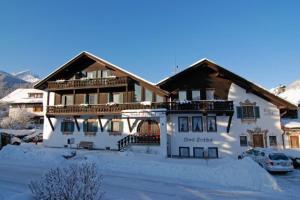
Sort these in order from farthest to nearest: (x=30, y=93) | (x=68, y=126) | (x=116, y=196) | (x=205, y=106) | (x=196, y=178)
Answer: (x=30, y=93), (x=68, y=126), (x=205, y=106), (x=196, y=178), (x=116, y=196)

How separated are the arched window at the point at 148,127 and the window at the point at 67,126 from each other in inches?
347

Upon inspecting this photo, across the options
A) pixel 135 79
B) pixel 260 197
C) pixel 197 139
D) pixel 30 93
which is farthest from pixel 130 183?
pixel 30 93

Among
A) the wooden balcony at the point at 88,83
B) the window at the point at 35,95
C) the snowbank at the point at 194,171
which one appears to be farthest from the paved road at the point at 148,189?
the window at the point at 35,95

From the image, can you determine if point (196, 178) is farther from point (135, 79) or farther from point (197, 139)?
point (135, 79)

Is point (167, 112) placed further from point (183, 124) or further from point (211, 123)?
point (211, 123)

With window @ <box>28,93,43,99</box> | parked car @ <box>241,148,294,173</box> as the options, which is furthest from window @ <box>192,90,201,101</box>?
window @ <box>28,93,43,99</box>

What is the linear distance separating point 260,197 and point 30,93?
193 feet

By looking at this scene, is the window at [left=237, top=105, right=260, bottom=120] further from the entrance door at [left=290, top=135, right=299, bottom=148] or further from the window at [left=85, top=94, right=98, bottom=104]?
the window at [left=85, top=94, right=98, bottom=104]

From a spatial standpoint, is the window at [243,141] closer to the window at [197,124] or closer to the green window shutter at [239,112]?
the green window shutter at [239,112]

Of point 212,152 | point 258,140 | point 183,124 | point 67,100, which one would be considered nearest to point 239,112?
point 258,140

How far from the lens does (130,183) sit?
12.9 metres

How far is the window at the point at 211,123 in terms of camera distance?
25.7m

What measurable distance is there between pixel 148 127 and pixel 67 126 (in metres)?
10.5

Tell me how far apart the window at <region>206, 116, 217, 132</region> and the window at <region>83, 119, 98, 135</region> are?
13212 mm
